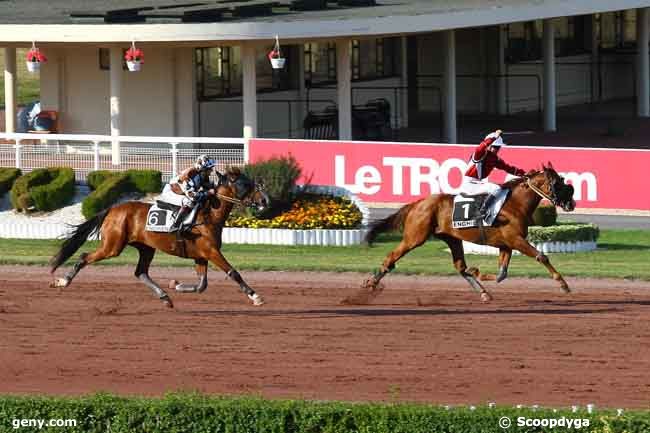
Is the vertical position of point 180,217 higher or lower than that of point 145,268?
higher

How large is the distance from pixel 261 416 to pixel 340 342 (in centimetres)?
462

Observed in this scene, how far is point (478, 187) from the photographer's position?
59.2ft

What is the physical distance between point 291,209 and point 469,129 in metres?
15.3

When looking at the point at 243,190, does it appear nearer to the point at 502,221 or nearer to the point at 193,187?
the point at 193,187

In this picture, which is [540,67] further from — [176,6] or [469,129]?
[176,6]

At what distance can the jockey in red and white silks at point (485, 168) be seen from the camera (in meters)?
18.0

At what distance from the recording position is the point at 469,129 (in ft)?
129

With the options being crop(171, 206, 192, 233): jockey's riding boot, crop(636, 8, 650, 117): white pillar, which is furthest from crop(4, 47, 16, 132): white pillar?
crop(636, 8, 650, 117): white pillar

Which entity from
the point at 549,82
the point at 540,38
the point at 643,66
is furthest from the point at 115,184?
the point at 540,38

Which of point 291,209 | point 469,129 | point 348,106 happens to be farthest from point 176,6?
point 291,209

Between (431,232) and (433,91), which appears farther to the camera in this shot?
(433,91)

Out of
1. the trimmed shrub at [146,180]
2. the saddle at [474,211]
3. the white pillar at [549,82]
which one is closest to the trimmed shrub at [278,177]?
the trimmed shrub at [146,180]

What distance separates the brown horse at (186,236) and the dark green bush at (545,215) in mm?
6985

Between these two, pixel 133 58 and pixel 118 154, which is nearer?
pixel 133 58
